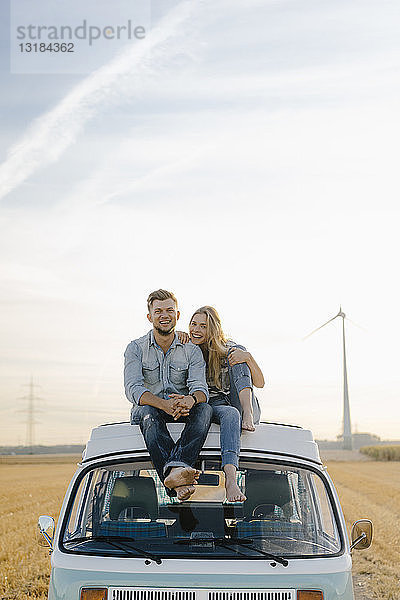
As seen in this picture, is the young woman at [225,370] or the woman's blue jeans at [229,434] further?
the young woman at [225,370]

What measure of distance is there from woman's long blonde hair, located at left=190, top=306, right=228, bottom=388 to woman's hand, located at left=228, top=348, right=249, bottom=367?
0.50 ft

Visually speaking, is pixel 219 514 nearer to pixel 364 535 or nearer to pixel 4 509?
pixel 364 535

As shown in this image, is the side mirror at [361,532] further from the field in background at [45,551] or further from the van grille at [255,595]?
the field in background at [45,551]

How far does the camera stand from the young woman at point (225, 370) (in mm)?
6660

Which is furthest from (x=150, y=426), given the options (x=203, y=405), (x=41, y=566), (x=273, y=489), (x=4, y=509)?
(x=4, y=509)

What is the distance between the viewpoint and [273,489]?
21.0 feet

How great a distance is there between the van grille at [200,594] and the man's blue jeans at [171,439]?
872mm

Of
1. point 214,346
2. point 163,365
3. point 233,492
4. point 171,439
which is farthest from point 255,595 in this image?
point 214,346

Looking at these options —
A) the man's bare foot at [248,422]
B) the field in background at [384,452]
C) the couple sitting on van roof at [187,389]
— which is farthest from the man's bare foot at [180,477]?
the field in background at [384,452]

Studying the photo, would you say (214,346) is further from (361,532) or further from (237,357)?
(361,532)

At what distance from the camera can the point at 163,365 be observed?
266 inches

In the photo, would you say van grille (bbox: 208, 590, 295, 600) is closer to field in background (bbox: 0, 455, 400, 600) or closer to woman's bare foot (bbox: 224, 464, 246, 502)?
woman's bare foot (bbox: 224, 464, 246, 502)

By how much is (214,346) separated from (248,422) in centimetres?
96

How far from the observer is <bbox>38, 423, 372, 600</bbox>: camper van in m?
5.16
